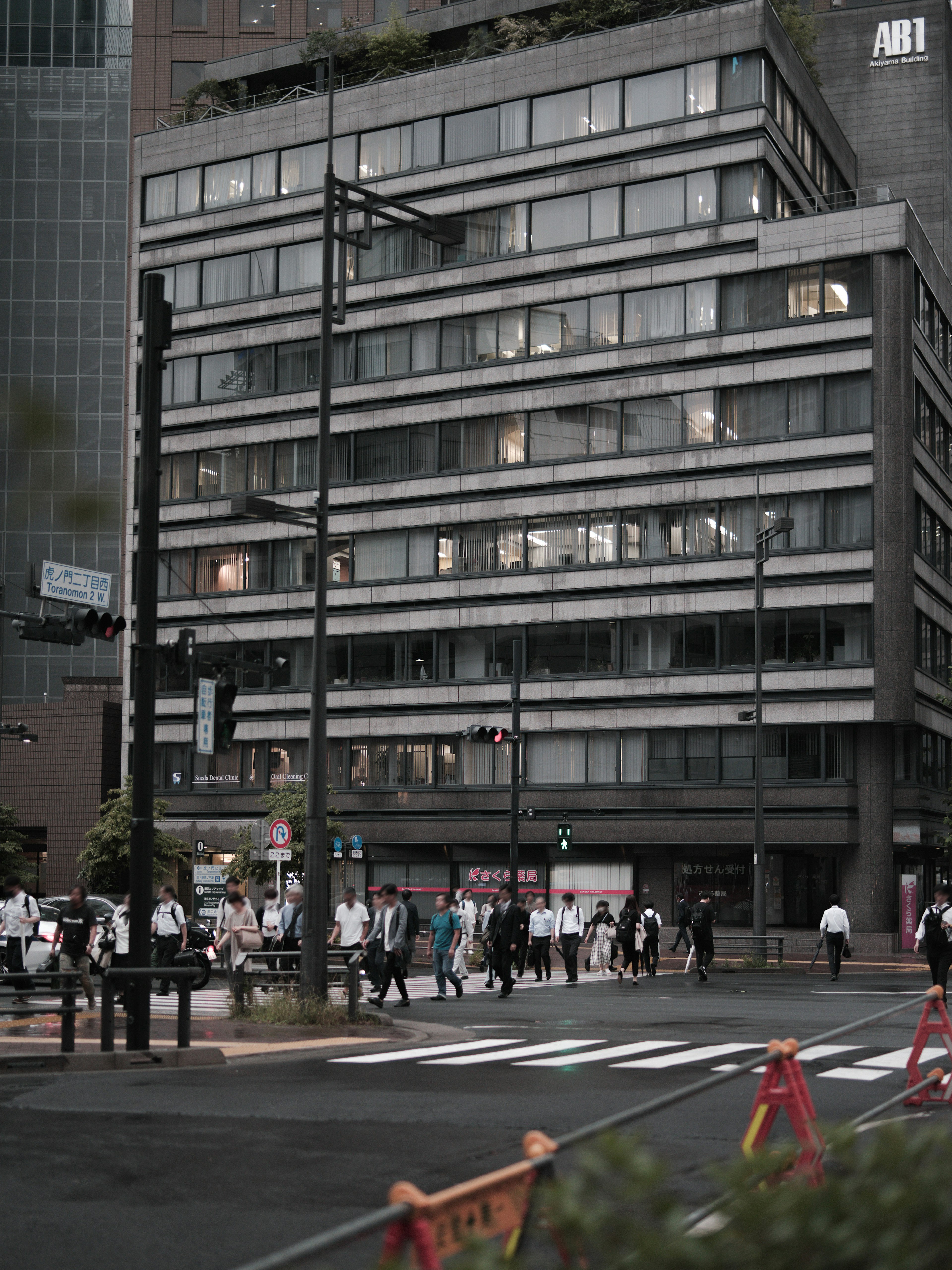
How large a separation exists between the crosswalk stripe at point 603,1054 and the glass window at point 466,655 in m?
40.3

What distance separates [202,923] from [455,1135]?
3067 cm

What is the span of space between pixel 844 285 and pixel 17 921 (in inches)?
1511

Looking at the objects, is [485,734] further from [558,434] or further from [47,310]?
[47,310]

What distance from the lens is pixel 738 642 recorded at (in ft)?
178

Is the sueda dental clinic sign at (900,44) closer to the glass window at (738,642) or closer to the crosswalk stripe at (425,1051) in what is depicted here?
the glass window at (738,642)

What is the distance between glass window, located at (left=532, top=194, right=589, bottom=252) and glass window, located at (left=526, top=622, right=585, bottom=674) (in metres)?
14.2

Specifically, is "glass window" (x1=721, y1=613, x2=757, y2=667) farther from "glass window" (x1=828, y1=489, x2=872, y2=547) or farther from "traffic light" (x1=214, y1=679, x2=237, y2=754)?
"traffic light" (x1=214, y1=679, x2=237, y2=754)

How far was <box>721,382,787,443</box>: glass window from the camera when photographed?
54.1 metres

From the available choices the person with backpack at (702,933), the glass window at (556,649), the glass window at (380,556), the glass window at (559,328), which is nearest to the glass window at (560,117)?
the glass window at (559,328)

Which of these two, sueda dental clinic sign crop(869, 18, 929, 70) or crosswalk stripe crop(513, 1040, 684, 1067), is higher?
sueda dental clinic sign crop(869, 18, 929, 70)

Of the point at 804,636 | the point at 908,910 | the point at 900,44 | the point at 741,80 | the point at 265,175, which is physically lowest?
the point at 908,910

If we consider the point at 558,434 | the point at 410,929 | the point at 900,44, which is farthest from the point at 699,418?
the point at 410,929

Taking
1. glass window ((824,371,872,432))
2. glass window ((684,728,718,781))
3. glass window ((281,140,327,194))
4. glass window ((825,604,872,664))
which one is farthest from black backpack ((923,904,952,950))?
glass window ((281,140,327,194))

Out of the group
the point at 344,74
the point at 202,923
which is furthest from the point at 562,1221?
the point at 344,74
